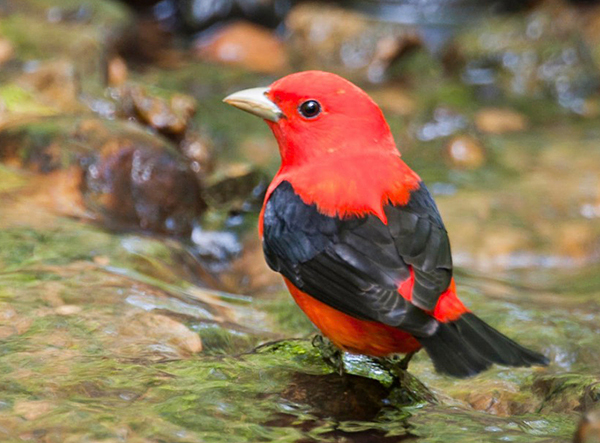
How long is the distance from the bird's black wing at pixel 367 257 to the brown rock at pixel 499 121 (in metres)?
5.69

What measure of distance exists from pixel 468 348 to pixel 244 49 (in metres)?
8.07

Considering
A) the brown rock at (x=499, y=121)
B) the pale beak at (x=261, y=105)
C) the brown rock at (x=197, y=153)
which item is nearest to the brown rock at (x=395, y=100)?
the brown rock at (x=499, y=121)

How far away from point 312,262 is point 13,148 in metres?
3.04

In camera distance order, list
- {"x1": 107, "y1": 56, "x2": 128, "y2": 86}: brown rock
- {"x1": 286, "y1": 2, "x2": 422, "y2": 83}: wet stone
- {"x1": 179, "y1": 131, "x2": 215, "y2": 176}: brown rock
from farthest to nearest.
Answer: {"x1": 286, "y1": 2, "x2": 422, "y2": 83}: wet stone
{"x1": 107, "y1": 56, "x2": 128, "y2": 86}: brown rock
{"x1": 179, "y1": 131, "x2": 215, "y2": 176}: brown rock

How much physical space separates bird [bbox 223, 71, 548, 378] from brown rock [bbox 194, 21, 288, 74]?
6.64 m

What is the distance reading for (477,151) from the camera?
7.53m

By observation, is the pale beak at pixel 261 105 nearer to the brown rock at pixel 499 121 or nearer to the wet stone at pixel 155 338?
the wet stone at pixel 155 338

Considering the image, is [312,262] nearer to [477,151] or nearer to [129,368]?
[129,368]

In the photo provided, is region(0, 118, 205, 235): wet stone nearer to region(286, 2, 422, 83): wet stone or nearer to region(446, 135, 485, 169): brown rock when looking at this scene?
region(446, 135, 485, 169): brown rock

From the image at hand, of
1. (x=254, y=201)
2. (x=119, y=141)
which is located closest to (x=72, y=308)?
(x=119, y=141)

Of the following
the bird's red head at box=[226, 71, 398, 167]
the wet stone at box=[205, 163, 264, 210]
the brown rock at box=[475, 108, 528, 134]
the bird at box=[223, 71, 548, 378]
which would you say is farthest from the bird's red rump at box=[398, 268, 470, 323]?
the brown rock at box=[475, 108, 528, 134]

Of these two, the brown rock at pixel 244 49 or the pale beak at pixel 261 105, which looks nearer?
the pale beak at pixel 261 105

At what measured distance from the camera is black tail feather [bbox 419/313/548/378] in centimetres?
262

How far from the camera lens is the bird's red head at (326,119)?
3.26 m
